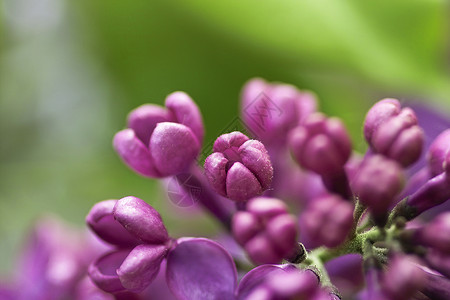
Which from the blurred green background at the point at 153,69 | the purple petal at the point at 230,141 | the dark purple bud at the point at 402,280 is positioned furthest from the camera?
the blurred green background at the point at 153,69

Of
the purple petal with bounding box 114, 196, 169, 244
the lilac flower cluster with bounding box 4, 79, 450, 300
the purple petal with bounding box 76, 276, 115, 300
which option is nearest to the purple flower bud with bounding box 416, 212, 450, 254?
the lilac flower cluster with bounding box 4, 79, 450, 300

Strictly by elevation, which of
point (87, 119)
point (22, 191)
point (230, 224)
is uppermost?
point (230, 224)

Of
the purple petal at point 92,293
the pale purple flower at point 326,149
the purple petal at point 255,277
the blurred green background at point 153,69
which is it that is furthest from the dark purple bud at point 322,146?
the blurred green background at point 153,69

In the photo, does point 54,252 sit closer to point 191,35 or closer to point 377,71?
point 191,35

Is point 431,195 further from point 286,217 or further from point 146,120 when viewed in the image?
point 146,120

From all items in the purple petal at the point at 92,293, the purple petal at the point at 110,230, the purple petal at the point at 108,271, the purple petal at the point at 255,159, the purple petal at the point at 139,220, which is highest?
the purple petal at the point at 255,159

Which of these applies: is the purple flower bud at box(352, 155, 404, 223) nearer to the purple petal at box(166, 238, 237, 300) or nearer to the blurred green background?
the purple petal at box(166, 238, 237, 300)

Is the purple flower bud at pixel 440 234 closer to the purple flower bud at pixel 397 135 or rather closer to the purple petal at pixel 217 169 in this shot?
the purple flower bud at pixel 397 135

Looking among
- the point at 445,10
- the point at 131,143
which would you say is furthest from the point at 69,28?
the point at 131,143
